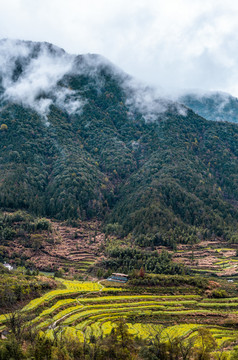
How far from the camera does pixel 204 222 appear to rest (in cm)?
17712

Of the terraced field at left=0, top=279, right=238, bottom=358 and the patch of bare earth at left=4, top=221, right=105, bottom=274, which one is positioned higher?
the terraced field at left=0, top=279, right=238, bottom=358

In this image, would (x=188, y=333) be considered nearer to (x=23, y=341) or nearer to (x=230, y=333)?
(x=230, y=333)

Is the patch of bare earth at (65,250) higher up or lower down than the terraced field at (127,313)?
lower down

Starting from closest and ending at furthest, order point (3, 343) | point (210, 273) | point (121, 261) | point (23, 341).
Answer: point (3, 343)
point (23, 341)
point (210, 273)
point (121, 261)

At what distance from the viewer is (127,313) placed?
7519cm

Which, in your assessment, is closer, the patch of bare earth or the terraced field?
the terraced field

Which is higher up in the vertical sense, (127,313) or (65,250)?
(127,313)

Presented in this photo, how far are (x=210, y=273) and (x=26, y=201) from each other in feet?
398

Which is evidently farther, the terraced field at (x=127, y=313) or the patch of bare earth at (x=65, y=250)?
the patch of bare earth at (x=65, y=250)

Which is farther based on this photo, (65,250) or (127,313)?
(65,250)

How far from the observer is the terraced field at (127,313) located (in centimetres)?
6575

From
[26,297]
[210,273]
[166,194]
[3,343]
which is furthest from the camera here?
[166,194]

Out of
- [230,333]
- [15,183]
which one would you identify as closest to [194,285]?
[230,333]

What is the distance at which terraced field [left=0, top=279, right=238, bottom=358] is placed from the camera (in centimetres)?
6575
